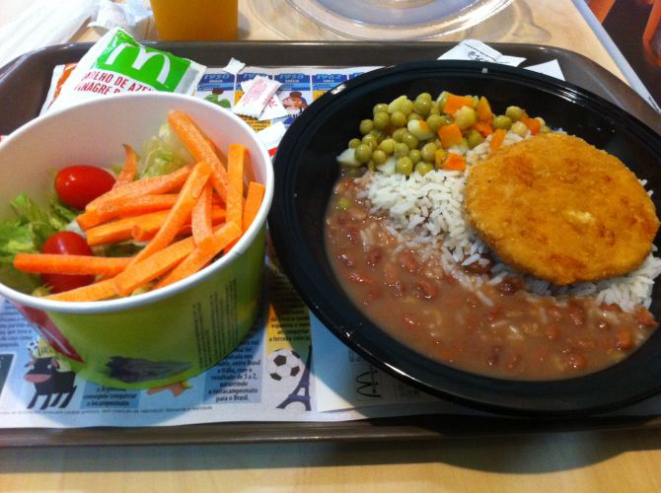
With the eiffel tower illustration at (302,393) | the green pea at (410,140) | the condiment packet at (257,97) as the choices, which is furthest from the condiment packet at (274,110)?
the eiffel tower illustration at (302,393)

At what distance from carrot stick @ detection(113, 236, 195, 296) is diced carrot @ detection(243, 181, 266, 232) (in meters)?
0.10

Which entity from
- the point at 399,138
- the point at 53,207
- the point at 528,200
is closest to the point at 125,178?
the point at 53,207

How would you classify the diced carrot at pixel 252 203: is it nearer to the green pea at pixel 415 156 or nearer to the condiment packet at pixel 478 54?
the green pea at pixel 415 156

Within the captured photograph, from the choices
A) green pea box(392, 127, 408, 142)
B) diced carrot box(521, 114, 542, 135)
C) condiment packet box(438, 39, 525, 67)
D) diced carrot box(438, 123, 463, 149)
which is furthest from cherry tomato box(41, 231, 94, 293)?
condiment packet box(438, 39, 525, 67)

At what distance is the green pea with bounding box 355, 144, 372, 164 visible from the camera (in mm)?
1474

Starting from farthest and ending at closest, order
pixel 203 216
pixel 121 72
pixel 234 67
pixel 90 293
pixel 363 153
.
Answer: pixel 234 67
pixel 121 72
pixel 363 153
pixel 203 216
pixel 90 293

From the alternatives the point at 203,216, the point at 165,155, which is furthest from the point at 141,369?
the point at 165,155

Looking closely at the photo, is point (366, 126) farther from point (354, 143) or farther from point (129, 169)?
point (129, 169)

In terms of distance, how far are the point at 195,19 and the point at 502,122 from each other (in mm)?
1102

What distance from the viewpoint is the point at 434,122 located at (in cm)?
147

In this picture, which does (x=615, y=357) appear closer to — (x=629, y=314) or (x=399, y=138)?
(x=629, y=314)

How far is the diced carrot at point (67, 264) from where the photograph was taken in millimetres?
872

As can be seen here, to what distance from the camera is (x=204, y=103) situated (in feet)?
3.42

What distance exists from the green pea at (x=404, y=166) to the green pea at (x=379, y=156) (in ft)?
0.14
